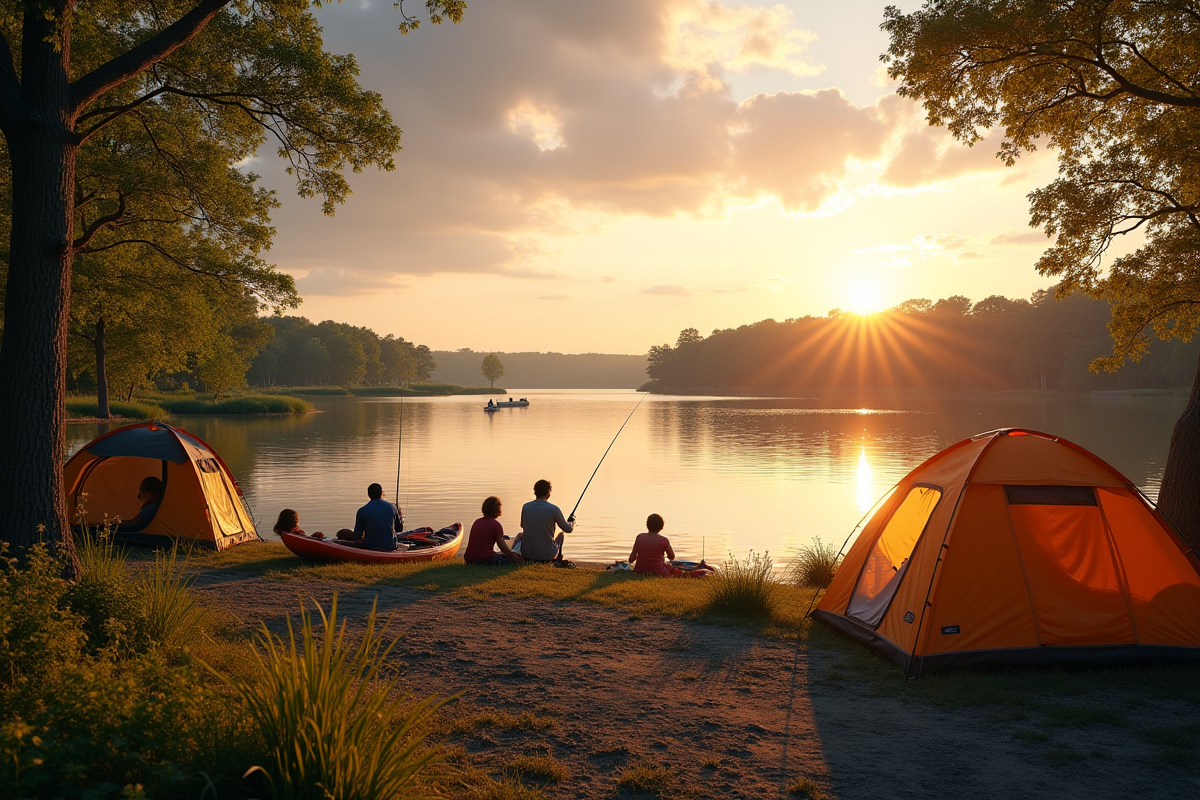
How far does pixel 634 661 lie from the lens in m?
6.29

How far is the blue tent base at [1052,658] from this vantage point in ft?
19.7

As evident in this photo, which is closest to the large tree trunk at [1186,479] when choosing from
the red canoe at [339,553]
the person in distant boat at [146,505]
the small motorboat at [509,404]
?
the red canoe at [339,553]

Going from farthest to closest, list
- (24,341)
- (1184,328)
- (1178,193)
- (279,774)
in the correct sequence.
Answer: (1184,328) < (1178,193) < (24,341) < (279,774)

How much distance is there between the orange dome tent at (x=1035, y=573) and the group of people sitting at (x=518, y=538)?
3.67 m

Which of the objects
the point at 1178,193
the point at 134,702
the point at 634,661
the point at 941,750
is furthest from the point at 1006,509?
the point at 1178,193

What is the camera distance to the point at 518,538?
1109 cm

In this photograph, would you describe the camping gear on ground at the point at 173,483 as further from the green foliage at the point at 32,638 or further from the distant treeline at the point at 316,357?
the distant treeline at the point at 316,357

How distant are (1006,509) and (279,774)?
19.2ft

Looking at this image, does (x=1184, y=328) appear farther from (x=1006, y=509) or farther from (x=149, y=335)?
(x=149, y=335)

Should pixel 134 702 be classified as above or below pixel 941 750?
above

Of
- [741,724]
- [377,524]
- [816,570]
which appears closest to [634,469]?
[816,570]

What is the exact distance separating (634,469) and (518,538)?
1557cm

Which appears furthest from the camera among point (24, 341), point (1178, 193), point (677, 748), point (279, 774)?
point (1178, 193)

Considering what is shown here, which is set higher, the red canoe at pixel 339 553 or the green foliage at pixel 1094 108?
the green foliage at pixel 1094 108
